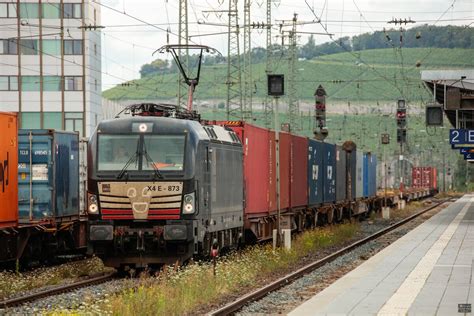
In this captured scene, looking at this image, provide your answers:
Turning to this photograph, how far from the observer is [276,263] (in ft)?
76.8

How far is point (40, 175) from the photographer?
25.1 m

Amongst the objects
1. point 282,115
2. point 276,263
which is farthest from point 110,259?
point 282,115

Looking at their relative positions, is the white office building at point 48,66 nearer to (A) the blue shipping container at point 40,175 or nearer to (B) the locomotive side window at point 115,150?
(A) the blue shipping container at point 40,175

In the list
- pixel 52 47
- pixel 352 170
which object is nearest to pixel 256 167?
pixel 352 170

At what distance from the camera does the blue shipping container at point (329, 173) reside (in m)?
40.7

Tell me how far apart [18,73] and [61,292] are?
64.5m

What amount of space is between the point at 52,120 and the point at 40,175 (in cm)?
5567

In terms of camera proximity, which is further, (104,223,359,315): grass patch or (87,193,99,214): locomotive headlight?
(87,193,99,214): locomotive headlight

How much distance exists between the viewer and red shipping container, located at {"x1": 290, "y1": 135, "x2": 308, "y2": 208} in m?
33.5

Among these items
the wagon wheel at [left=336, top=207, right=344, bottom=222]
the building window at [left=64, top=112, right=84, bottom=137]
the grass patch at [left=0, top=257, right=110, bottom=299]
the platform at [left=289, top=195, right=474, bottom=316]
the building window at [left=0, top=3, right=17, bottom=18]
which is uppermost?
the building window at [left=0, top=3, right=17, bottom=18]

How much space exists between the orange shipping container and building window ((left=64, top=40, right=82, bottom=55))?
58942 millimetres

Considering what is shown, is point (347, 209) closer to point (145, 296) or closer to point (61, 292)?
point (61, 292)

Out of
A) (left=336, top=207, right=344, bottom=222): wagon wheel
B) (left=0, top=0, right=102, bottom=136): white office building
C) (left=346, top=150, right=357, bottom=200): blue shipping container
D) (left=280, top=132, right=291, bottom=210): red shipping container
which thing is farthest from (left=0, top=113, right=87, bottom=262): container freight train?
(left=0, top=0, right=102, bottom=136): white office building

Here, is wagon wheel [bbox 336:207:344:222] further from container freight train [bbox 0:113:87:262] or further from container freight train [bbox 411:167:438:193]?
container freight train [bbox 411:167:438:193]
